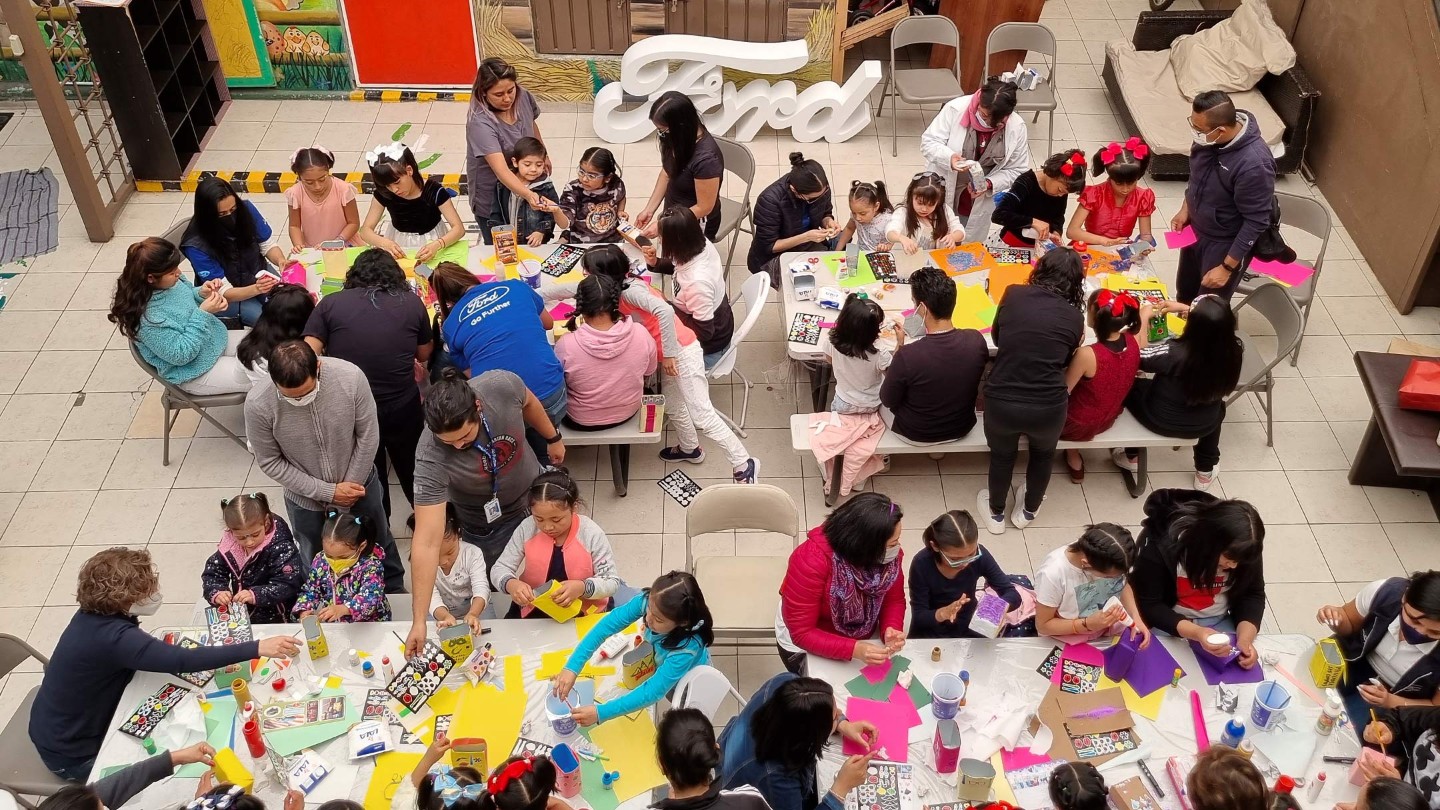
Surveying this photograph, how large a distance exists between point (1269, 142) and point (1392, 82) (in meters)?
0.95

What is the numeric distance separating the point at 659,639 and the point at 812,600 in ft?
2.17

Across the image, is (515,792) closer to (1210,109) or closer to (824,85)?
(1210,109)

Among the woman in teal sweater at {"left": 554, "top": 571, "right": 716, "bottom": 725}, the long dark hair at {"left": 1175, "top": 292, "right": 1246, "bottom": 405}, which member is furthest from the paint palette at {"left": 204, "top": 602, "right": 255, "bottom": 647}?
the long dark hair at {"left": 1175, "top": 292, "right": 1246, "bottom": 405}

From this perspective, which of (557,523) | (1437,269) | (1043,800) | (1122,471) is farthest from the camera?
(1437,269)

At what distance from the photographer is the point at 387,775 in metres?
4.23

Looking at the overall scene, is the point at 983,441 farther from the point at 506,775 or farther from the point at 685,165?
the point at 506,775

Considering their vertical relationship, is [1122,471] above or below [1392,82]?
below

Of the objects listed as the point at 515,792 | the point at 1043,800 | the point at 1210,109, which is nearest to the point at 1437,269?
the point at 1210,109

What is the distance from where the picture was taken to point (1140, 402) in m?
6.25

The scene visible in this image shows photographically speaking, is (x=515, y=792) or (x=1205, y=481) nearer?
(x=515, y=792)

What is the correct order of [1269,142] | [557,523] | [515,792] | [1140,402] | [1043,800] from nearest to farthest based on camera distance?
[515,792]
[1043,800]
[557,523]
[1140,402]
[1269,142]

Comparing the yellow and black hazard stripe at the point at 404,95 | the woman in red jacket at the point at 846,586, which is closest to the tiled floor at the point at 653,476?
the woman in red jacket at the point at 846,586

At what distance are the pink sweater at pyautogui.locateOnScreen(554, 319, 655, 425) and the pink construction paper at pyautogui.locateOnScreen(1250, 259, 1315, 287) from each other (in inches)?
164

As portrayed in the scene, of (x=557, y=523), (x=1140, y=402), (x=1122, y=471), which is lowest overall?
(x=1122, y=471)
